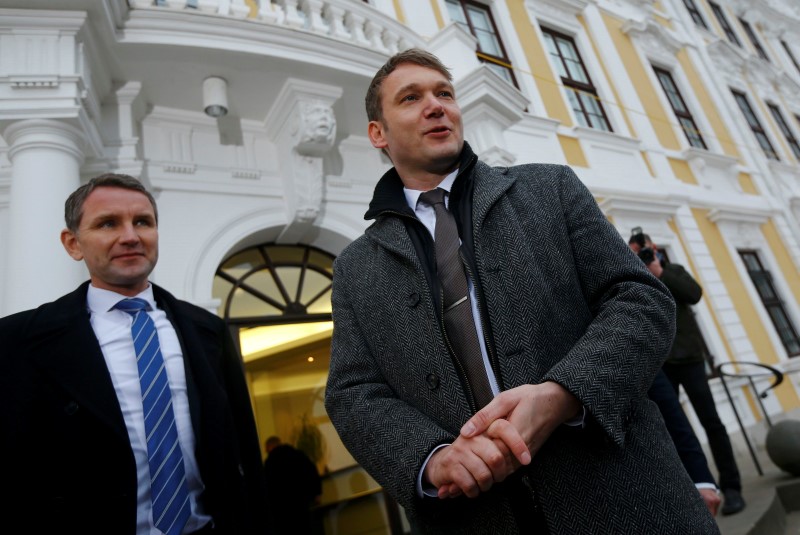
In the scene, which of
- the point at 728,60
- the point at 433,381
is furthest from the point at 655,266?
the point at 728,60

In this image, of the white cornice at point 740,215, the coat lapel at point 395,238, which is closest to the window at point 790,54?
the white cornice at point 740,215

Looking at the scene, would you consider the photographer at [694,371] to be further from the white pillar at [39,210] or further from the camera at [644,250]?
the white pillar at [39,210]

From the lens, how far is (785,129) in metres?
13.8

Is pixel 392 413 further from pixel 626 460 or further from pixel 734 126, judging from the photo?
pixel 734 126

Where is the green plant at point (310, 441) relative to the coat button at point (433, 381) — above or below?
above

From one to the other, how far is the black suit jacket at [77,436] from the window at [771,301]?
10.5m

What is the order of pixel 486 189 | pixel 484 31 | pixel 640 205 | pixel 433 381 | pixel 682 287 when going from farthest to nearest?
pixel 484 31
pixel 640 205
pixel 682 287
pixel 486 189
pixel 433 381

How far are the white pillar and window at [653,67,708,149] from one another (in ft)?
34.8

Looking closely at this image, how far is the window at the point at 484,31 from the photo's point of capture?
7.87 meters

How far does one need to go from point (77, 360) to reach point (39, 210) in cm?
182

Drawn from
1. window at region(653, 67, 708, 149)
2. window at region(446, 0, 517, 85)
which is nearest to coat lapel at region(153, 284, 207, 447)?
window at region(446, 0, 517, 85)

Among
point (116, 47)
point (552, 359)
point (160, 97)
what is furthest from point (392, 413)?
point (160, 97)

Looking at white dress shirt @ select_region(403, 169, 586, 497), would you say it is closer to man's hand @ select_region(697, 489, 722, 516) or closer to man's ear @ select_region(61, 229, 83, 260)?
man's ear @ select_region(61, 229, 83, 260)

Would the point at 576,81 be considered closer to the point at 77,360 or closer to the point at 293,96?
the point at 293,96
